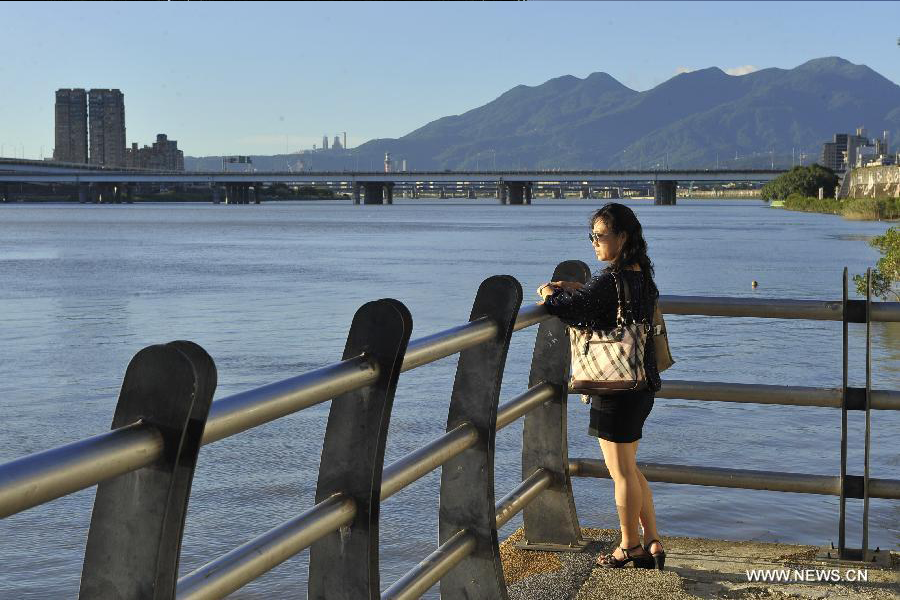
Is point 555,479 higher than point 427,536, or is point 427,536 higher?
point 555,479

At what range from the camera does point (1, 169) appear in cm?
18938

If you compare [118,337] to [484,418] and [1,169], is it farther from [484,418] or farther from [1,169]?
[1,169]

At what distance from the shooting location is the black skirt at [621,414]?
5.01 meters

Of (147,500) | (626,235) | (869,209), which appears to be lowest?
(869,209)

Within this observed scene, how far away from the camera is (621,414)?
5027mm

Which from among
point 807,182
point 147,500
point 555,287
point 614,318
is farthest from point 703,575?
point 807,182

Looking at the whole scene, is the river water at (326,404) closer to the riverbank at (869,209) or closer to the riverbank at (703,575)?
the riverbank at (703,575)

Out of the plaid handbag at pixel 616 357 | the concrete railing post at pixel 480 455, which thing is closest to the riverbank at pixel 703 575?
the concrete railing post at pixel 480 455

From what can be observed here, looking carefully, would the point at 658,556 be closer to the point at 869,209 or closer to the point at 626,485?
the point at 626,485

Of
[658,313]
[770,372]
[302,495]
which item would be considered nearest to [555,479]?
[658,313]

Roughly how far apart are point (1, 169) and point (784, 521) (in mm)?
194735

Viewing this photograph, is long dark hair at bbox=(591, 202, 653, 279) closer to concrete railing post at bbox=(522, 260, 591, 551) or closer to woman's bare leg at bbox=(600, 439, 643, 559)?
concrete railing post at bbox=(522, 260, 591, 551)

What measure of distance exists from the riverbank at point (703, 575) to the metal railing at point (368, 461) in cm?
15

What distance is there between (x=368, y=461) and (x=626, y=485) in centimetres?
219
